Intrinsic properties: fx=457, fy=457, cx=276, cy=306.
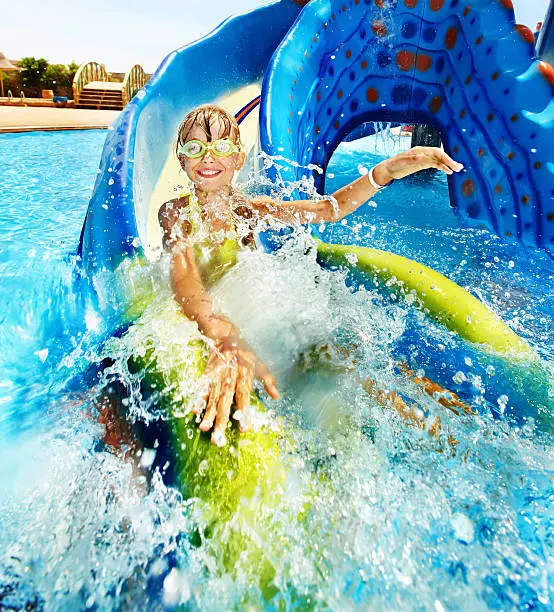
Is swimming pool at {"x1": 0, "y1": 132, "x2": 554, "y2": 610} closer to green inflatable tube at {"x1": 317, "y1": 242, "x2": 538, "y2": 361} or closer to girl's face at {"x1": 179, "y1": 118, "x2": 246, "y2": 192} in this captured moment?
green inflatable tube at {"x1": 317, "y1": 242, "x2": 538, "y2": 361}

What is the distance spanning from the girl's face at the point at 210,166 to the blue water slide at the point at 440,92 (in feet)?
2.60

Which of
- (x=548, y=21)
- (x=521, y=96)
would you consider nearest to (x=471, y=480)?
(x=521, y=96)

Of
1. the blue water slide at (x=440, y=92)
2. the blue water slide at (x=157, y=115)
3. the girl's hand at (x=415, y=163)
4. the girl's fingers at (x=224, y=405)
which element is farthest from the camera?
the blue water slide at (x=440, y=92)

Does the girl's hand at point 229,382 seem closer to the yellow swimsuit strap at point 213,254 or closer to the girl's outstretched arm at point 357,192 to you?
the yellow swimsuit strap at point 213,254

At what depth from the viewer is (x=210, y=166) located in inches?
75.6

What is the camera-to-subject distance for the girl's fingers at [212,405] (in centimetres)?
120

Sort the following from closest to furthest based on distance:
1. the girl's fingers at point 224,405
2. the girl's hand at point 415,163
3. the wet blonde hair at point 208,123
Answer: the girl's fingers at point 224,405, the girl's hand at point 415,163, the wet blonde hair at point 208,123

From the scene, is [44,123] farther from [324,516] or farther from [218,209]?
[324,516]

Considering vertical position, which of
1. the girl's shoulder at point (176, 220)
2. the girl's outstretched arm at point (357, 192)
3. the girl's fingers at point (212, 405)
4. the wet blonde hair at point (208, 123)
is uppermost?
the wet blonde hair at point (208, 123)

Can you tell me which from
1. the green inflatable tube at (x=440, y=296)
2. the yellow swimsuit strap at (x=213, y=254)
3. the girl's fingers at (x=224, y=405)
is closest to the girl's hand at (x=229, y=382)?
the girl's fingers at (x=224, y=405)

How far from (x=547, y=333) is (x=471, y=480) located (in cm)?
132

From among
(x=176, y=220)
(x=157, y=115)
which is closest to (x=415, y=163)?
(x=176, y=220)

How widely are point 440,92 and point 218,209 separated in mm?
2393

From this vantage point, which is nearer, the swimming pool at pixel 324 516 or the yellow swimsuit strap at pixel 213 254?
the swimming pool at pixel 324 516
